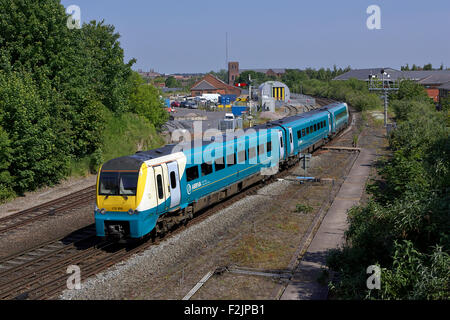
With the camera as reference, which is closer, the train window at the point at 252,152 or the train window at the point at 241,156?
the train window at the point at 241,156

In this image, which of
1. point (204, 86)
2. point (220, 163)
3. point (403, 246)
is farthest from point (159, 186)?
point (204, 86)

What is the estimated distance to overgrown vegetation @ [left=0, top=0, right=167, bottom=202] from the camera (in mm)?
23031

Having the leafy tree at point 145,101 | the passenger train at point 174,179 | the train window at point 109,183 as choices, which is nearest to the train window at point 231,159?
the passenger train at point 174,179

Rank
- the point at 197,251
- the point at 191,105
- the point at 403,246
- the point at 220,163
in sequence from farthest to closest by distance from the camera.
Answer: the point at 191,105 < the point at 220,163 < the point at 197,251 < the point at 403,246

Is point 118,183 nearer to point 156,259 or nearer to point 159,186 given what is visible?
point 159,186

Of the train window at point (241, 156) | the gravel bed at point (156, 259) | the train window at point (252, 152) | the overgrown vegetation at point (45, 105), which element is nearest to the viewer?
the gravel bed at point (156, 259)

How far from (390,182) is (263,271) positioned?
5.25m

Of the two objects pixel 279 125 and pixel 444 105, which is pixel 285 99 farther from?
pixel 279 125

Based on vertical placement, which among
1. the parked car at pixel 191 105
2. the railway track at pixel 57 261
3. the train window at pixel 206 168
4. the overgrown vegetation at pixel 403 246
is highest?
the parked car at pixel 191 105

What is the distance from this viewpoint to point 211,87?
130 m

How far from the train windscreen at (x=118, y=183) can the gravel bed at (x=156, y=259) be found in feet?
7.21

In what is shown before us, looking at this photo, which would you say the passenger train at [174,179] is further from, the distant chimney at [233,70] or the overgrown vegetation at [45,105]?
the distant chimney at [233,70]

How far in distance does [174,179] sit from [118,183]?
7.40 ft

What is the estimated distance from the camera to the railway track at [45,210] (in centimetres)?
1975
